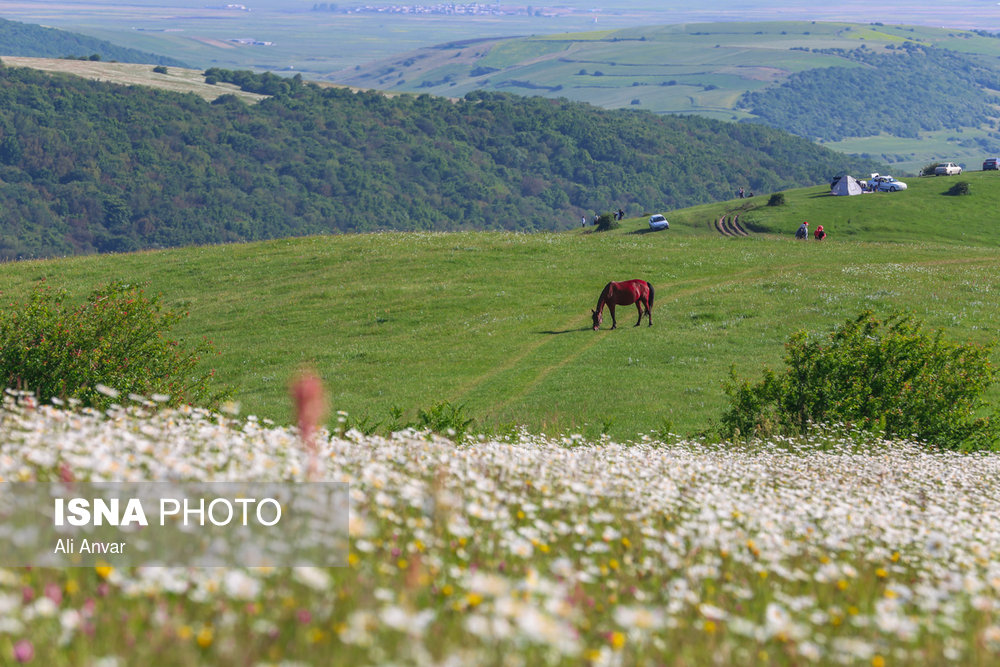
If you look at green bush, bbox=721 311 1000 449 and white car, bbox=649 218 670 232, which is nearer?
green bush, bbox=721 311 1000 449

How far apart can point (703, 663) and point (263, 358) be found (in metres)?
31.4

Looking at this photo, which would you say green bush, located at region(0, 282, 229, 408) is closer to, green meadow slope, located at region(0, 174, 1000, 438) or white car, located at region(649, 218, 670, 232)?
green meadow slope, located at region(0, 174, 1000, 438)

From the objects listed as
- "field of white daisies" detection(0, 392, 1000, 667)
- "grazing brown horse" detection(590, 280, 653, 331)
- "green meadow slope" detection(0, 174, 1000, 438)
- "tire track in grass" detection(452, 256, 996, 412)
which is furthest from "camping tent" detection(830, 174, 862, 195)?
"field of white daisies" detection(0, 392, 1000, 667)

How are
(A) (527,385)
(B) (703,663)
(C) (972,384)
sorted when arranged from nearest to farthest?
(B) (703,663) → (C) (972,384) → (A) (527,385)

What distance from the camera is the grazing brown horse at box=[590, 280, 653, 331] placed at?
3716cm

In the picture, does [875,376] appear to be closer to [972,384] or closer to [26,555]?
[972,384]

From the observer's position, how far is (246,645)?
5340mm

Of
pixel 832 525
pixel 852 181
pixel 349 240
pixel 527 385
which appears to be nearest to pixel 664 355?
pixel 527 385

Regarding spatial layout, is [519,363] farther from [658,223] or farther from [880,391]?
[658,223]

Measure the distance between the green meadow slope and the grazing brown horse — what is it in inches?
35.8

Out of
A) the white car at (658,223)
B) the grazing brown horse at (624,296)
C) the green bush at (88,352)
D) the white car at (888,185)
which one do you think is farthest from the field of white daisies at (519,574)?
the white car at (888,185)

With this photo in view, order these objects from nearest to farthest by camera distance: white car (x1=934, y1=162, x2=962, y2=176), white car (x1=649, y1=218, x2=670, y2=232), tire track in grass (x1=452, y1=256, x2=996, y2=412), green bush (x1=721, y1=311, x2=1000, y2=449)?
green bush (x1=721, y1=311, x2=1000, y2=449), tire track in grass (x1=452, y1=256, x2=996, y2=412), white car (x1=649, y1=218, x2=670, y2=232), white car (x1=934, y1=162, x2=962, y2=176)

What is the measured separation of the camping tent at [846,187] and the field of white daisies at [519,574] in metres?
96.6

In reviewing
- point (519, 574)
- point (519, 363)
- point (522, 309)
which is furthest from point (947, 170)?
point (519, 574)
